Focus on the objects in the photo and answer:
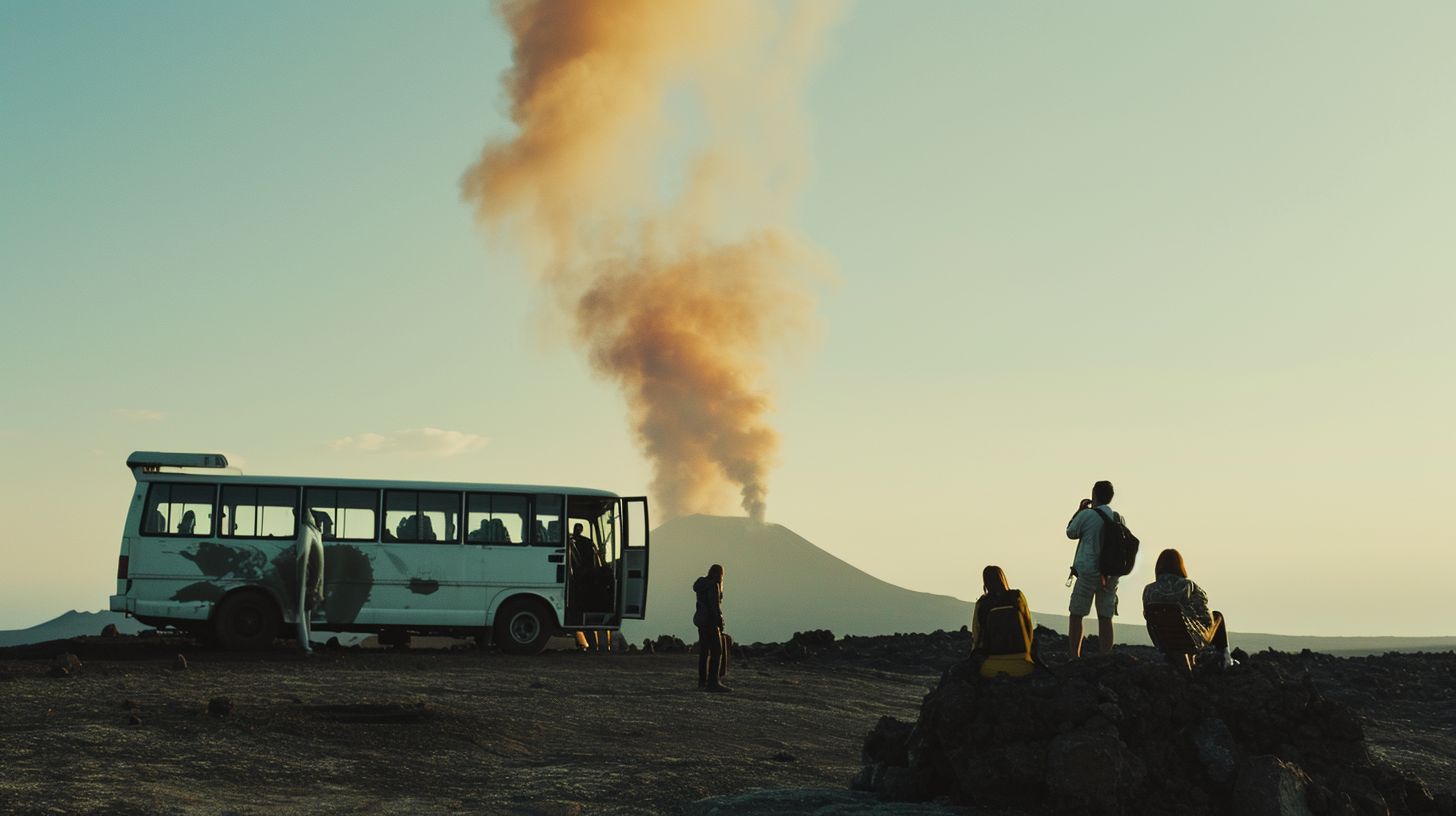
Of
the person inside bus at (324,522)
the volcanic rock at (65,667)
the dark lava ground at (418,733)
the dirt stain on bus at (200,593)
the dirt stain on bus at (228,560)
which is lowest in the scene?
the dark lava ground at (418,733)

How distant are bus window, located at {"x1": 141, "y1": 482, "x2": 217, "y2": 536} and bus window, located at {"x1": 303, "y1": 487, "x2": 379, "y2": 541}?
152 cm

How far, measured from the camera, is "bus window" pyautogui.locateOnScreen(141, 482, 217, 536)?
838 inches

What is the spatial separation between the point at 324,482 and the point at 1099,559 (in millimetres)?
13647

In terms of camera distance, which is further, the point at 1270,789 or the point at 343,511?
the point at 343,511

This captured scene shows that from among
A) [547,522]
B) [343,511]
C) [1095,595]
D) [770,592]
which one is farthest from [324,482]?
[770,592]

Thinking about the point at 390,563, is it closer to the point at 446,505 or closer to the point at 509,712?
the point at 446,505

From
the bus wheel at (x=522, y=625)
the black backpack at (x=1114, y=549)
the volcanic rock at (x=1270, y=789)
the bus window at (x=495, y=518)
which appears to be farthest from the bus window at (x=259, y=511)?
the volcanic rock at (x=1270, y=789)

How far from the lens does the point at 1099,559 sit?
42.8 feet

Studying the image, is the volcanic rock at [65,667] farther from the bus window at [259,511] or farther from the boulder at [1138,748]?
the boulder at [1138,748]

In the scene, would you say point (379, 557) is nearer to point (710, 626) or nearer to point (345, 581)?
point (345, 581)

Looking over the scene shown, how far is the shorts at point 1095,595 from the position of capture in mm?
13117

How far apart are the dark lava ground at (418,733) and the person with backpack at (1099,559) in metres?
2.86

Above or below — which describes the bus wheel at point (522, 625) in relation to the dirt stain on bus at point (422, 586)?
below

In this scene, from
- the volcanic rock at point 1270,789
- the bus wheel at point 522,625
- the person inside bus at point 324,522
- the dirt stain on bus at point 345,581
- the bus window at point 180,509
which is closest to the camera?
the volcanic rock at point 1270,789
